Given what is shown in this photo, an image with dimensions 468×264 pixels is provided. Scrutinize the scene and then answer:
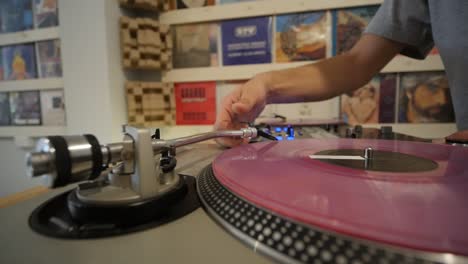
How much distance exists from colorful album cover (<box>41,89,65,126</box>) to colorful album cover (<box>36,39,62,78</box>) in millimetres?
102

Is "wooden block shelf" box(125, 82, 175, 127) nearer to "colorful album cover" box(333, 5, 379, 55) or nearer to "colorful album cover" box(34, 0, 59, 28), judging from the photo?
"colorful album cover" box(34, 0, 59, 28)

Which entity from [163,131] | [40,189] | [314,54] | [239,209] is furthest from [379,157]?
[163,131]

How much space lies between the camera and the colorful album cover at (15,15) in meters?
1.39

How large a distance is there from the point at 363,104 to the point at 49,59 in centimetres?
171

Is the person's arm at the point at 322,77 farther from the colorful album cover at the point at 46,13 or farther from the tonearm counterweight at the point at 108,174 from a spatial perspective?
the colorful album cover at the point at 46,13

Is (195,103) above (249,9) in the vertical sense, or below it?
below

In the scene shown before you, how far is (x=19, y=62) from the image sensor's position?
4.70 feet

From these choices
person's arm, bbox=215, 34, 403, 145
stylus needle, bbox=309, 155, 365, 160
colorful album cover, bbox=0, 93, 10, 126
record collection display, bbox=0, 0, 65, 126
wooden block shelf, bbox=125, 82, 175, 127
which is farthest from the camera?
colorful album cover, bbox=0, 93, 10, 126

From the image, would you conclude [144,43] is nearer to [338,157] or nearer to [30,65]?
[30,65]

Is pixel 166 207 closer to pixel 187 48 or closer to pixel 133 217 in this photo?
pixel 133 217

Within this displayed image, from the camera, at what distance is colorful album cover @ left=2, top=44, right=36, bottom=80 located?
55.4 inches

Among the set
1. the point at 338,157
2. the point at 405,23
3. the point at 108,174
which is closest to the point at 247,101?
the point at 338,157

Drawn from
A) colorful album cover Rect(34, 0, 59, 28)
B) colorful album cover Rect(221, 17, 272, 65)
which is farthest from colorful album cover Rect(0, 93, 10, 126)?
colorful album cover Rect(221, 17, 272, 65)

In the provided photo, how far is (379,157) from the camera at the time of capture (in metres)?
0.42
